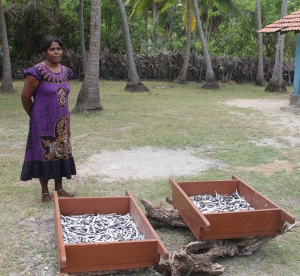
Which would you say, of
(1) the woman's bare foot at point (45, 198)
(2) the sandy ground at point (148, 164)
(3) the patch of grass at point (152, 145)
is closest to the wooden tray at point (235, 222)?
(3) the patch of grass at point (152, 145)

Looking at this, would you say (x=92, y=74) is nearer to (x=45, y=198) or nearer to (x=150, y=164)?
(x=150, y=164)

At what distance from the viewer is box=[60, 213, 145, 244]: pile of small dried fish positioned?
339 cm

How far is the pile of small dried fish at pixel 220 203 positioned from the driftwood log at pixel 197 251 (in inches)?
9.9

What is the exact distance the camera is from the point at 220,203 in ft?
13.4

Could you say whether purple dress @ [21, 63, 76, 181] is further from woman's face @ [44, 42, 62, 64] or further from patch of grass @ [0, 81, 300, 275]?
patch of grass @ [0, 81, 300, 275]

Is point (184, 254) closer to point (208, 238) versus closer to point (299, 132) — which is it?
point (208, 238)

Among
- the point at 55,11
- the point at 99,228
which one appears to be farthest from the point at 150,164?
the point at 55,11

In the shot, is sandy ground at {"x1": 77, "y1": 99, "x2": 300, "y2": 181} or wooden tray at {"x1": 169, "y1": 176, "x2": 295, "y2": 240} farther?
sandy ground at {"x1": 77, "y1": 99, "x2": 300, "y2": 181}

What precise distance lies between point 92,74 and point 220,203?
7356mm

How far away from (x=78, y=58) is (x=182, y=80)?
5689 millimetres

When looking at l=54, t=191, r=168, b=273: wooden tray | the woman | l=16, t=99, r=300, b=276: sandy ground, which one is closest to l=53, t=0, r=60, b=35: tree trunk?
l=16, t=99, r=300, b=276: sandy ground

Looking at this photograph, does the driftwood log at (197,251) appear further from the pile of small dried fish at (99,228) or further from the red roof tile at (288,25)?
the red roof tile at (288,25)

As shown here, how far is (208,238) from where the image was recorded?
3.43 meters

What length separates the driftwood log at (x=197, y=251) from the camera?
10.0 feet
